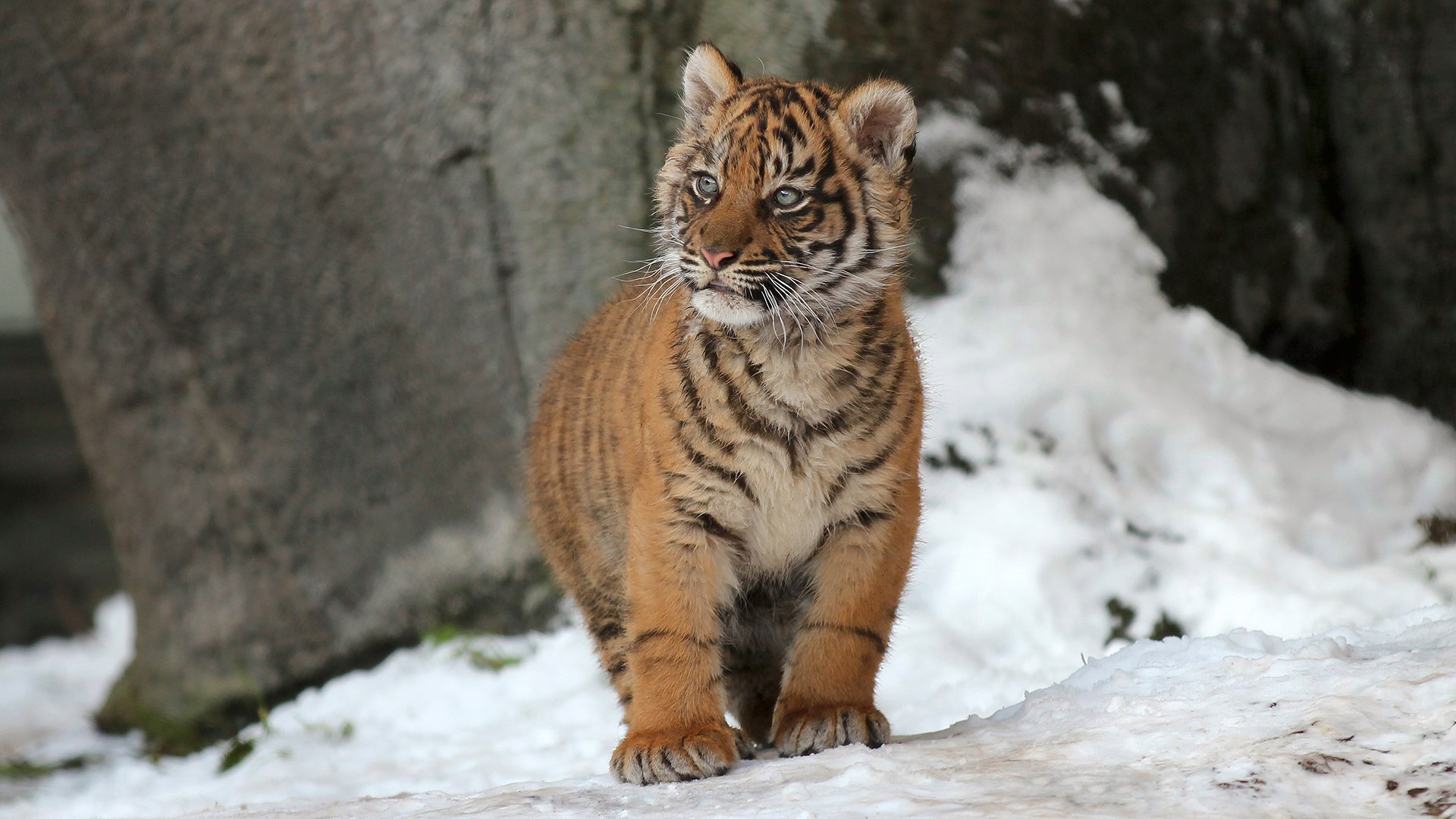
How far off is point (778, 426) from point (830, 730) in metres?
0.63

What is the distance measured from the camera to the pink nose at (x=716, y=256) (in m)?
2.78

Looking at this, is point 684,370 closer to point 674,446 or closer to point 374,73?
point 674,446

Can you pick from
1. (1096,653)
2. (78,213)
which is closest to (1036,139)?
(1096,653)

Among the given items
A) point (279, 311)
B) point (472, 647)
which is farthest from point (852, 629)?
point (279, 311)

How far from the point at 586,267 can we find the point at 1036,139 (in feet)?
5.51

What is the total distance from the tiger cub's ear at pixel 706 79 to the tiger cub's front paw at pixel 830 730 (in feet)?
4.50

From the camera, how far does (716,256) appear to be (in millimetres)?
2777

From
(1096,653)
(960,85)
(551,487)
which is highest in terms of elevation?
(960,85)

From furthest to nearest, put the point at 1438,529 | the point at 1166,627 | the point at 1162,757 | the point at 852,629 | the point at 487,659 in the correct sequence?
the point at 487,659
the point at 1438,529
the point at 1166,627
the point at 852,629
the point at 1162,757

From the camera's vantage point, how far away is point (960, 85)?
4895 millimetres

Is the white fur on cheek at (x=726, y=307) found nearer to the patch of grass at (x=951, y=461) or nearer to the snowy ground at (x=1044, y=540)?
the snowy ground at (x=1044, y=540)

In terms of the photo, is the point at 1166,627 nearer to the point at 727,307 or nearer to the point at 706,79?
the point at 727,307

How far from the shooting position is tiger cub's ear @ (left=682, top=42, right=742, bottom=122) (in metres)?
3.16

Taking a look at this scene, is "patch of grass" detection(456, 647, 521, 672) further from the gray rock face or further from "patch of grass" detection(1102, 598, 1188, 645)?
"patch of grass" detection(1102, 598, 1188, 645)
